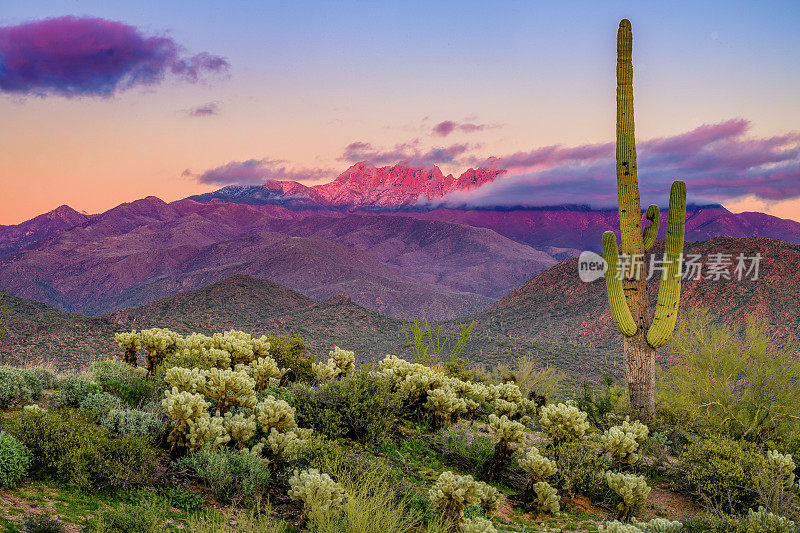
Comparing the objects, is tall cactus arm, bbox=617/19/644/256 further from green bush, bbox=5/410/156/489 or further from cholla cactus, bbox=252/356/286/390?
green bush, bbox=5/410/156/489

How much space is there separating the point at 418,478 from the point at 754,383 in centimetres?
856

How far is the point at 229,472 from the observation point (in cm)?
549

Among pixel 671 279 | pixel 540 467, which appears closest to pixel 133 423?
pixel 540 467

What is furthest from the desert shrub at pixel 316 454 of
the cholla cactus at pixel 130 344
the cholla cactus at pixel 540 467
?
the cholla cactus at pixel 130 344

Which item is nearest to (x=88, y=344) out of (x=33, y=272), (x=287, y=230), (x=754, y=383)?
(x=754, y=383)

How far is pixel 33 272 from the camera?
98812 millimetres

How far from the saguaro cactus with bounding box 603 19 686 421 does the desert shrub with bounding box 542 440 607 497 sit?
14.4 feet

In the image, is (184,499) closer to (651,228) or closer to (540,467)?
(540,467)

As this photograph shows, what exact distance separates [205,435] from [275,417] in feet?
2.80

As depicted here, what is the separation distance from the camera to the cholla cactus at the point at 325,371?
900 centimetres

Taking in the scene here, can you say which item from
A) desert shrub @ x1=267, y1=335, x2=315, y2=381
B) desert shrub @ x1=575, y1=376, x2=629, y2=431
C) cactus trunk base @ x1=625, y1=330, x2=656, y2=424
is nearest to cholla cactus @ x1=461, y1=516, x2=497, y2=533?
desert shrub @ x1=267, y1=335, x2=315, y2=381

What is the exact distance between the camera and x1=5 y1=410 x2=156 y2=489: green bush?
202 inches

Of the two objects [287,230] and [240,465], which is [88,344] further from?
[287,230]

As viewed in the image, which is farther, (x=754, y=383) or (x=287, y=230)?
(x=287, y=230)
